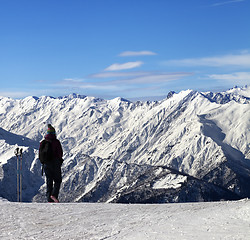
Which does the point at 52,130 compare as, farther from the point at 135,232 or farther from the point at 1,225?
the point at 135,232

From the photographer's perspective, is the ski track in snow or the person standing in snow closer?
the ski track in snow

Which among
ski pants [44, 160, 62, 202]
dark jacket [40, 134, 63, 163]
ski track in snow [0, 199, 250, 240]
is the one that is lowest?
ski track in snow [0, 199, 250, 240]

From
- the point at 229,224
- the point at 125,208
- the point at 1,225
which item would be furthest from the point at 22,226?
the point at 229,224

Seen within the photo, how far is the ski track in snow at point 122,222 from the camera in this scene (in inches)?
571

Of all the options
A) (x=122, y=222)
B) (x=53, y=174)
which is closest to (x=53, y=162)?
(x=53, y=174)

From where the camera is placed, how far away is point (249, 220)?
1700 centimetres

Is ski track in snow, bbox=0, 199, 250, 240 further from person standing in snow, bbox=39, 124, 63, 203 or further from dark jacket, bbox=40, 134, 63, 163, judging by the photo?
dark jacket, bbox=40, 134, 63, 163

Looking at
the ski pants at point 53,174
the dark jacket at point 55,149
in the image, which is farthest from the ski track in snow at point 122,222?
the dark jacket at point 55,149

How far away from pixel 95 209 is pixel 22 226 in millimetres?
4941

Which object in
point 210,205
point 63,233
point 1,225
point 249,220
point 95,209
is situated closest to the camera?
point 63,233

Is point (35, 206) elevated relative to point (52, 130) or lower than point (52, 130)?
lower

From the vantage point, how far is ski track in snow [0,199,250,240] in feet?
47.5

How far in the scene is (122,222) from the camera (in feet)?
55.4

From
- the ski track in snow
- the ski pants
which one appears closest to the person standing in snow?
the ski pants
